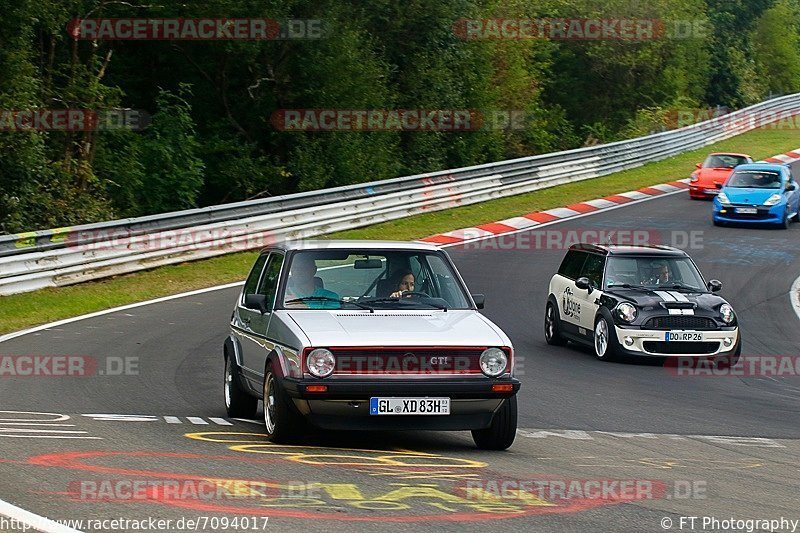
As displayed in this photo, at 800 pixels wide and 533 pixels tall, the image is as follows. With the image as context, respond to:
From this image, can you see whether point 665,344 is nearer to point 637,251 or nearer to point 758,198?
point 637,251

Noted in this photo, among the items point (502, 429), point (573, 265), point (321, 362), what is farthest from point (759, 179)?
point (321, 362)

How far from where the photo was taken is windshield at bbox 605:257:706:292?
17031mm

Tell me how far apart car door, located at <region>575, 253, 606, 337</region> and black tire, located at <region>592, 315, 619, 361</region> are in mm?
159

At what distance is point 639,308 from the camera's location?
1611cm

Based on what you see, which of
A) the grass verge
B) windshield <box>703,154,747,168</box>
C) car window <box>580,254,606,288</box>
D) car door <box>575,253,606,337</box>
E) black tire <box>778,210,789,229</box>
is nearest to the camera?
car door <box>575,253,606,337</box>

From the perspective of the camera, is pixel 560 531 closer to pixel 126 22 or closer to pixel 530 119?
pixel 126 22

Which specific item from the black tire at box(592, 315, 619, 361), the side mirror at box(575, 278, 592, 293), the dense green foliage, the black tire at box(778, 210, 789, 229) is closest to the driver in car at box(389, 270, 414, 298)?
the black tire at box(592, 315, 619, 361)

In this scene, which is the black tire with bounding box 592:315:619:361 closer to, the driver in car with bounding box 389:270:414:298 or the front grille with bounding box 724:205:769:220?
the driver in car with bounding box 389:270:414:298

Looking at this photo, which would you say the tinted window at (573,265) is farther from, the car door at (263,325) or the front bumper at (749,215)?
the front bumper at (749,215)

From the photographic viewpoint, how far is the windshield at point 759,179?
1224 inches

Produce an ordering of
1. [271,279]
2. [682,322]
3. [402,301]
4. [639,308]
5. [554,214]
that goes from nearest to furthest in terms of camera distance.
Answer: [402,301], [271,279], [682,322], [639,308], [554,214]

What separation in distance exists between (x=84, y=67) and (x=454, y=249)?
10503mm

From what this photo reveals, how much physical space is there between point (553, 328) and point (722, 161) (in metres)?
20.0

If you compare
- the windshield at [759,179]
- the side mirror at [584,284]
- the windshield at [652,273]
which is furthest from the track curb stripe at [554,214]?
the windshield at [652,273]
